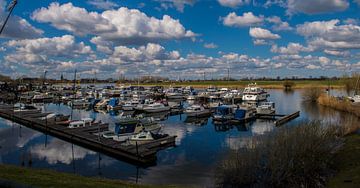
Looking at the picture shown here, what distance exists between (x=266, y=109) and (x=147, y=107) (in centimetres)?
2640

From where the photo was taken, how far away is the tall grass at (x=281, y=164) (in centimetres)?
2181

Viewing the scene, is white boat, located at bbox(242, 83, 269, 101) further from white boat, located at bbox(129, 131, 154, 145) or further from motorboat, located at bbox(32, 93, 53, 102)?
white boat, located at bbox(129, 131, 154, 145)

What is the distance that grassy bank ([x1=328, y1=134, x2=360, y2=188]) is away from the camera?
20.3 m

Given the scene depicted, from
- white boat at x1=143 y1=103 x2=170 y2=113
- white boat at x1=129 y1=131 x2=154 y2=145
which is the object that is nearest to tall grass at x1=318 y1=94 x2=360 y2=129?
Result: white boat at x1=143 y1=103 x2=170 y2=113

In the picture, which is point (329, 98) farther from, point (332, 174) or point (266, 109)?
point (332, 174)

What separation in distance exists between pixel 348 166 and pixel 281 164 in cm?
584

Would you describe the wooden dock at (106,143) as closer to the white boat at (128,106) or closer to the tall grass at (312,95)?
the white boat at (128,106)

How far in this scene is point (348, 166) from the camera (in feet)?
78.3

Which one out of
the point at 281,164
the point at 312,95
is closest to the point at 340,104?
the point at 312,95

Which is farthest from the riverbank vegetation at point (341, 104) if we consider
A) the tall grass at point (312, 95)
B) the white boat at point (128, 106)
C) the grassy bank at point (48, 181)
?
the grassy bank at point (48, 181)

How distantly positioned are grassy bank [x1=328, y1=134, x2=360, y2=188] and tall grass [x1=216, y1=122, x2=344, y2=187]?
854 mm

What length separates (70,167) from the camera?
101 feet

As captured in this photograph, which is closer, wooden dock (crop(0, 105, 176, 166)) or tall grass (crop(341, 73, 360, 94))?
wooden dock (crop(0, 105, 176, 166))

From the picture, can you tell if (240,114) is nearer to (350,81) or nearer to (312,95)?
(312,95)
